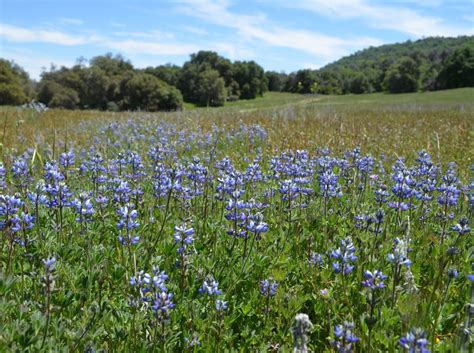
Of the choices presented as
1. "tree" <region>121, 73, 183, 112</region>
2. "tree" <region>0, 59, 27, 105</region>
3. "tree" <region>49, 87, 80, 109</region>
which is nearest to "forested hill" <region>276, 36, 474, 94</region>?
"tree" <region>121, 73, 183, 112</region>

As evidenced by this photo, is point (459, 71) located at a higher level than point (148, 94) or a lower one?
higher

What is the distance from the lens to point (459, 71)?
62188 mm

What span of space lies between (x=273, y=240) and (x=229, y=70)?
73.3m

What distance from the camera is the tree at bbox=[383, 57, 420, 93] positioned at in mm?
71250

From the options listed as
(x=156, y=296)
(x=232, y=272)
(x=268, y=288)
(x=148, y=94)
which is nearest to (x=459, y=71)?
(x=148, y=94)

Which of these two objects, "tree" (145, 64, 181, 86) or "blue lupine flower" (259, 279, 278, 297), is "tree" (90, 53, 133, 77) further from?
"blue lupine flower" (259, 279, 278, 297)

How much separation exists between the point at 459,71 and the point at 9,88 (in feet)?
198

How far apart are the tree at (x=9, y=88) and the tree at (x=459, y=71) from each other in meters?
59.1

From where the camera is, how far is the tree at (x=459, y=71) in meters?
61.4

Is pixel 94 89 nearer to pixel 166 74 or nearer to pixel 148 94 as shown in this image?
pixel 148 94

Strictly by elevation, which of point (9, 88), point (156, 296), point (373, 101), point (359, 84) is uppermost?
point (359, 84)

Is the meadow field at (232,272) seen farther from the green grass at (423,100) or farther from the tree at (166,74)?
the tree at (166,74)

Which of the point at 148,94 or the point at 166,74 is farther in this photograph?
the point at 166,74

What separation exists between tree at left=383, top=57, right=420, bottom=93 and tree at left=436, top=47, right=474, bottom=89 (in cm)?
512
